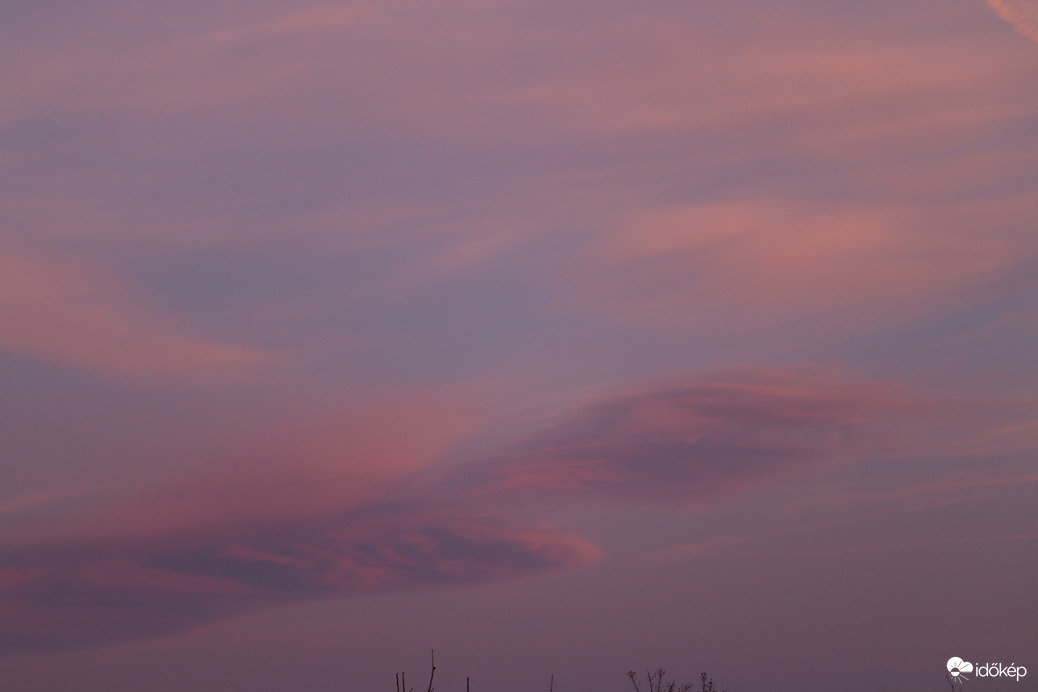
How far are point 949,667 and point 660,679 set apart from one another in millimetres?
24081

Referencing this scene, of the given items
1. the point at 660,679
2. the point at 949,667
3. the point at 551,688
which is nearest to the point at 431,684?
the point at 551,688

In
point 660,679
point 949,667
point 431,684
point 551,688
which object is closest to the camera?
point 431,684

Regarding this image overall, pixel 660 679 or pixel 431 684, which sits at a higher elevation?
pixel 431 684

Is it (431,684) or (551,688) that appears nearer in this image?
(431,684)

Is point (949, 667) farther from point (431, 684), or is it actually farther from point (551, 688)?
point (431, 684)

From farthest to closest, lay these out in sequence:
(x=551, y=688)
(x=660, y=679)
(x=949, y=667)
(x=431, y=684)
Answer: (x=660, y=679) → (x=949, y=667) → (x=551, y=688) → (x=431, y=684)

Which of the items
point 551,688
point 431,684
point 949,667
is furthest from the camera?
point 949,667

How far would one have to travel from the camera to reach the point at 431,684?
29500 millimetres

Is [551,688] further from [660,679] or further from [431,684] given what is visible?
[660,679]

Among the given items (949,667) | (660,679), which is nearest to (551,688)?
(660,679)

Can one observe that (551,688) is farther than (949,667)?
No

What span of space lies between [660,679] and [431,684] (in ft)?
126

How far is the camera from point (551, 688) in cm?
3822

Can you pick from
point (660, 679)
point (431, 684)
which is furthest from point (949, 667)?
point (431, 684)
